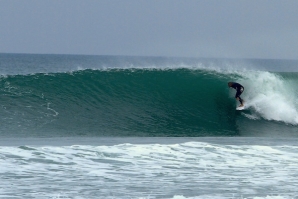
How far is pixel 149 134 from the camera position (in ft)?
52.0

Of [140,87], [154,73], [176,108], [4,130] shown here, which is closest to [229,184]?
[4,130]

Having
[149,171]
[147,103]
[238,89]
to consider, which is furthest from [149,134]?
[149,171]

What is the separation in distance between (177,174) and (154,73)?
1359 centimetres

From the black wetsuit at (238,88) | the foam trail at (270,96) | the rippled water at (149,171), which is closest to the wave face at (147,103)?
the foam trail at (270,96)

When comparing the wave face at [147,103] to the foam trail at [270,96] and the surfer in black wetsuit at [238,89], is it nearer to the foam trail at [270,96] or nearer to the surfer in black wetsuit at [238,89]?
the foam trail at [270,96]

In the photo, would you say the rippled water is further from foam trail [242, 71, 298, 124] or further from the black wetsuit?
the black wetsuit

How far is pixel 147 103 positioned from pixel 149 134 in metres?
3.89

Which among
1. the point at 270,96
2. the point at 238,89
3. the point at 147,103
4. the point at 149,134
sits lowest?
the point at 149,134

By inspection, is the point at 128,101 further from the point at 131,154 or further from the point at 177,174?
the point at 177,174

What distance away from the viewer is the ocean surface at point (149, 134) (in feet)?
27.7

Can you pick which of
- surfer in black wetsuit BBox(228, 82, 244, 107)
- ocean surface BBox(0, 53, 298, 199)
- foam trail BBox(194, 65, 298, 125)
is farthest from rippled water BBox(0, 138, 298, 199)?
surfer in black wetsuit BBox(228, 82, 244, 107)

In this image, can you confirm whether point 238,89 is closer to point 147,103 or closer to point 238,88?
point 238,88

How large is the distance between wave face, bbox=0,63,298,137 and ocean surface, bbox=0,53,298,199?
0.04m

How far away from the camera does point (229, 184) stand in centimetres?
860
